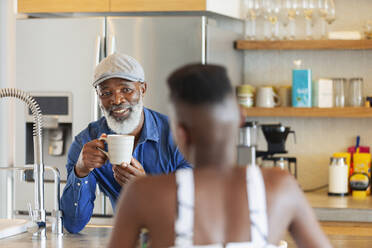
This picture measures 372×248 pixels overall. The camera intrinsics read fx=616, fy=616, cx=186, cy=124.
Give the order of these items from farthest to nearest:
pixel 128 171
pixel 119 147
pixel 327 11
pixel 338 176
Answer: pixel 327 11 < pixel 338 176 < pixel 128 171 < pixel 119 147

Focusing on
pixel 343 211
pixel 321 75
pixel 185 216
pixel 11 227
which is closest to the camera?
pixel 185 216

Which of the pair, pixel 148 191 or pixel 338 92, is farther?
pixel 338 92

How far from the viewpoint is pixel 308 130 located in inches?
161

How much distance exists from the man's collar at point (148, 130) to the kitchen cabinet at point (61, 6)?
1.44 m

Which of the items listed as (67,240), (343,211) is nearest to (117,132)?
(67,240)

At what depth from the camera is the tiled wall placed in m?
4.05

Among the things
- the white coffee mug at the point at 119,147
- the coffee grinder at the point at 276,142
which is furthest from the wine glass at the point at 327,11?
the white coffee mug at the point at 119,147

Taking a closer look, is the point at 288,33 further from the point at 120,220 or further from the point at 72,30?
the point at 120,220

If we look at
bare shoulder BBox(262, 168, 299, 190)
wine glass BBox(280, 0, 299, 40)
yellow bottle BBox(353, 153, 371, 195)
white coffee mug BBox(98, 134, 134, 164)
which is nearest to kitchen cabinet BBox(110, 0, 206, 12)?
wine glass BBox(280, 0, 299, 40)

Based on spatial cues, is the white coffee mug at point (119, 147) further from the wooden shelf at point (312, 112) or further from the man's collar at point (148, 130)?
the wooden shelf at point (312, 112)

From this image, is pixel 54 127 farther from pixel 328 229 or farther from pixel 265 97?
pixel 328 229

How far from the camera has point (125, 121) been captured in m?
2.22

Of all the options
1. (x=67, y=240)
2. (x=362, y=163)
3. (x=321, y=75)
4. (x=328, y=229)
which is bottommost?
(x=328, y=229)

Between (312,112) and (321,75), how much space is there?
375 millimetres
